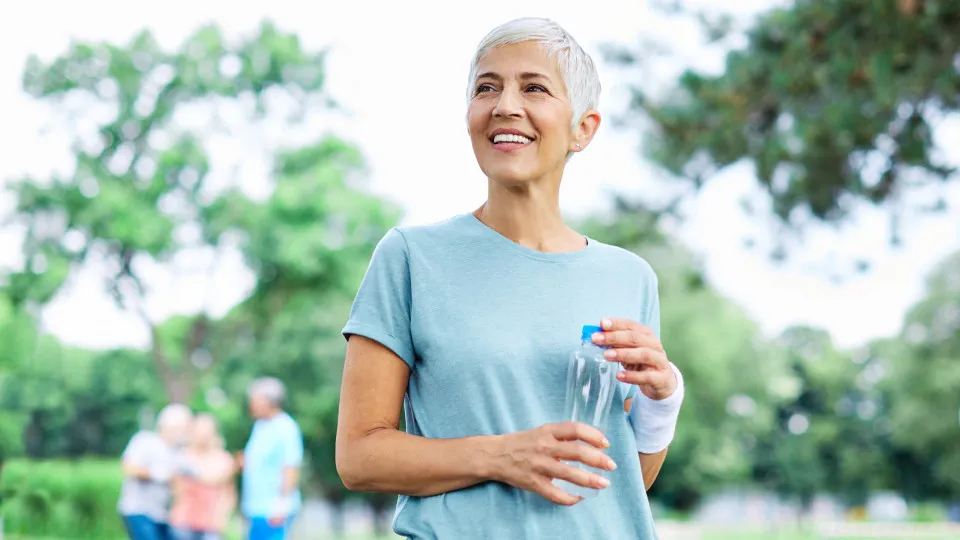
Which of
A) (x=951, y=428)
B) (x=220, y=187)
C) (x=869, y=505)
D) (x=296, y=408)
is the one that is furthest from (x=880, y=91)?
(x=869, y=505)

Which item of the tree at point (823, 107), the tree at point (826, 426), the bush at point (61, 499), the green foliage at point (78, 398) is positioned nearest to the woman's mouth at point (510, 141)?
the bush at point (61, 499)

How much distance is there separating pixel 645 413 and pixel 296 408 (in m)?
23.3

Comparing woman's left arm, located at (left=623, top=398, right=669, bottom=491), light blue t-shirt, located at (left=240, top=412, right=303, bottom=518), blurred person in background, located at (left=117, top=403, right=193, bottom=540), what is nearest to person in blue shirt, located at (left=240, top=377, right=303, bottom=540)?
light blue t-shirt, located at (left=240, top=412, right=303, bottom=518)

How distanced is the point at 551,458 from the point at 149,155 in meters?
20.6

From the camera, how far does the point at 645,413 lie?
1.47 metres

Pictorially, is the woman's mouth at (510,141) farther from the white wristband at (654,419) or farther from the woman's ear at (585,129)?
the white wristband at (654,419)

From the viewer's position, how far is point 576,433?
1.25 m

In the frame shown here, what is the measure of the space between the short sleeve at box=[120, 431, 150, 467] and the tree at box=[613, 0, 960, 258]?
372 cm

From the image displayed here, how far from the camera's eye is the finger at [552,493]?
4.20 ft

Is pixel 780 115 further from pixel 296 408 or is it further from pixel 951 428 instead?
pixel 951 428

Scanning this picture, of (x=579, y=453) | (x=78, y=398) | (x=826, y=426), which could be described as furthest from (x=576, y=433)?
(x=826, y=426)

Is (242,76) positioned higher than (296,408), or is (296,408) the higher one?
(242,76)

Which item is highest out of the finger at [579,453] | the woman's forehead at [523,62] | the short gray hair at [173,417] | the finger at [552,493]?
the short gray hair at [173,417]

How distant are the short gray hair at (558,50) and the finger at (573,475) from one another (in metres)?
0.46
